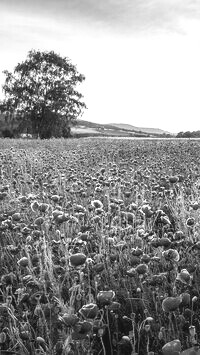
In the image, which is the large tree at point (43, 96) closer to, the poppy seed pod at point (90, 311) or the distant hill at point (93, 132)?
the distant hill at point (93, 132)

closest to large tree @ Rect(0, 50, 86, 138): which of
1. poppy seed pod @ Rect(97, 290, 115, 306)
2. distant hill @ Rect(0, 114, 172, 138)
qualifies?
distant hill @ Rect(0, 114, 172, 138)

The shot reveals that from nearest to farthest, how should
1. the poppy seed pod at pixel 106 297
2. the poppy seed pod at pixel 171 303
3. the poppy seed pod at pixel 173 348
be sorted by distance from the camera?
the poppy seed pod at pixel 173 348 < the poppy seed pod at pixel 171 303 < the poppy seed pod at pixel 106 297

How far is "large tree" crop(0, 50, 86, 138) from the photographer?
46531 mm

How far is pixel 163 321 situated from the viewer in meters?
2.37

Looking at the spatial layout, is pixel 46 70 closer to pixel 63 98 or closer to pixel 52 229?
pixel 63 98

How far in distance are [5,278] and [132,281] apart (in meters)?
0.81

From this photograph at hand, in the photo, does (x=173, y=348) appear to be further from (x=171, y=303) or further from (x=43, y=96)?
(x=43, y=96)

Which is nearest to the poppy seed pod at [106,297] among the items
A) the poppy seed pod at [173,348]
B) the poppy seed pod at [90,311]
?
the poppy seed pod at [90,311]

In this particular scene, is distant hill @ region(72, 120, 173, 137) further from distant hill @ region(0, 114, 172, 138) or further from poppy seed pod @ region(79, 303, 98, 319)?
poppy seed pod @ region(79, 303, 98, 319)

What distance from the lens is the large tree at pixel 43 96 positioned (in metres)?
46.5

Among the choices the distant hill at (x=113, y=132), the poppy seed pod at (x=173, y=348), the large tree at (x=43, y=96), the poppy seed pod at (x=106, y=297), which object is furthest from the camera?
the distant hill at (x=113, y=132)

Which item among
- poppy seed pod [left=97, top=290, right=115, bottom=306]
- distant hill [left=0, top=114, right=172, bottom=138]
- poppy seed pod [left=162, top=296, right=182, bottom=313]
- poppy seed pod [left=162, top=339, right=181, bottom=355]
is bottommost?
poppy seed pod [left=97, top=290, right=115, bottom=306]

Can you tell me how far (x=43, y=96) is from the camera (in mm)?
47625

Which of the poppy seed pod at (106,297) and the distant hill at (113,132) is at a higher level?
the distant hill at (113,132)
